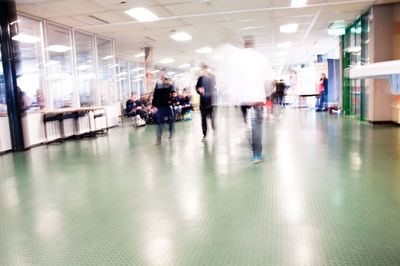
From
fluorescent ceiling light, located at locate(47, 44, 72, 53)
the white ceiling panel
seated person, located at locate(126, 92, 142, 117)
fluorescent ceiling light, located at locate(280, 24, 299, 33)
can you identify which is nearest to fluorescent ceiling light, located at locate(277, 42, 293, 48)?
fluorescent ceiling light, located at locate(280, 24, 299, 33)

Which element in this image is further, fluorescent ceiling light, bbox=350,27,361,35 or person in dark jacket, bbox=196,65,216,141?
fluorescent ceiling light, bbox=350,27,361,35

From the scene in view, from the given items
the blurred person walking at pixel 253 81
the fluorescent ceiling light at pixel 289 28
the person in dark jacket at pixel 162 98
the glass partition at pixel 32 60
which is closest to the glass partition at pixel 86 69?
the glass partition at pixel 32 60

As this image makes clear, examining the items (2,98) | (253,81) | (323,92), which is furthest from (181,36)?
(253,81)

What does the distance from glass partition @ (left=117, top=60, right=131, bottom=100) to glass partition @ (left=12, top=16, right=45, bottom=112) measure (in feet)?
31.8

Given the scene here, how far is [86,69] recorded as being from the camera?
35.0ft

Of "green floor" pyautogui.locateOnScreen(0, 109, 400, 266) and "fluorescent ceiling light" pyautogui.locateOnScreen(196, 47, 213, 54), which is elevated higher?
"fluorescent ceiling light" pyautogui.locateOnScreen(196, 47, 213, 54)

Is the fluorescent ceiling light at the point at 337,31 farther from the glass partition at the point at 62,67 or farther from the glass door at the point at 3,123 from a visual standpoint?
the glass door at the point at 3,123

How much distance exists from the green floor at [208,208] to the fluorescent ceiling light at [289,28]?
6.14 metres

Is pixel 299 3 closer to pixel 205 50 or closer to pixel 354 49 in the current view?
pixel 354 49

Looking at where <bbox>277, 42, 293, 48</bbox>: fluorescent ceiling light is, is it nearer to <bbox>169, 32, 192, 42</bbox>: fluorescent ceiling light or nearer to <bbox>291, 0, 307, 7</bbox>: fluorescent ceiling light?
<bbox>169, 32, 192, 42</bbox>: fluorescent ceiling light

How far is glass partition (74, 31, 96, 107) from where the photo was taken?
1024cm

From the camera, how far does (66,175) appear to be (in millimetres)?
4629

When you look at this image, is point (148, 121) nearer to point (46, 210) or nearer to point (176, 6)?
point (176, 6)

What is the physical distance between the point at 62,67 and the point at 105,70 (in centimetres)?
197
